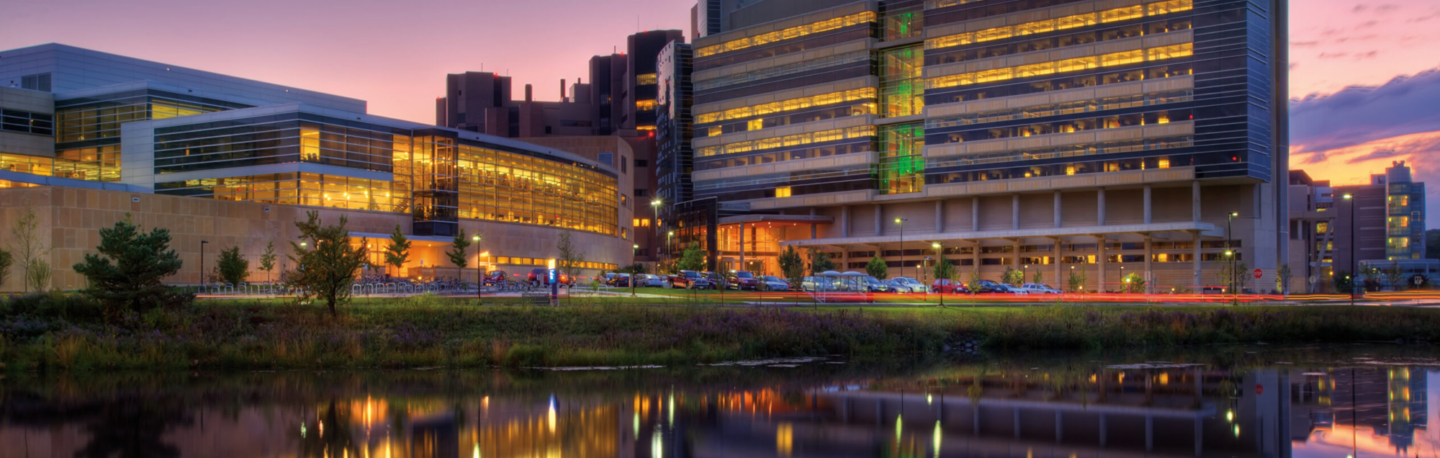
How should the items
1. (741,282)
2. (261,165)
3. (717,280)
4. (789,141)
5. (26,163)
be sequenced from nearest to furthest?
1. (717,280)
2. (741,282)
3. (261,165)
4. (26,163)
5. (789,141)

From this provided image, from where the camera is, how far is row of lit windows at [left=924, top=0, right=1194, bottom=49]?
342 feet

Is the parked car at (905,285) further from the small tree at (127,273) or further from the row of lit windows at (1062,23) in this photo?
the small tree at (127,273)

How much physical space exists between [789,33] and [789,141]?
15.2 metres

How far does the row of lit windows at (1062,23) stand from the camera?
104188 mm

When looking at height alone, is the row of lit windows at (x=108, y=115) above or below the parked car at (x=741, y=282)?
above

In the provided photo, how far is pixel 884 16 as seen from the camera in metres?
130

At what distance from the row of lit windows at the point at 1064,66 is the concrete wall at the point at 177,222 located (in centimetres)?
6064

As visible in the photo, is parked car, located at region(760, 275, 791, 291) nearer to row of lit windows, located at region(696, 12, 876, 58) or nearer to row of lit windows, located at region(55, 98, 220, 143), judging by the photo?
row of lit windows, located at region(696, 12, 876, 58)

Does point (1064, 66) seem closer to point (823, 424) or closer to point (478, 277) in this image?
point (478, 277)

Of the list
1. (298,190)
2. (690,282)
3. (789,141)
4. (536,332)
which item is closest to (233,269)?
(298,190)

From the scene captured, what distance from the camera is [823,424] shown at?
21406 mm

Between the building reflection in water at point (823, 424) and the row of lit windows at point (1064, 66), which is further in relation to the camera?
the row of lit windows at point (1064, 66)

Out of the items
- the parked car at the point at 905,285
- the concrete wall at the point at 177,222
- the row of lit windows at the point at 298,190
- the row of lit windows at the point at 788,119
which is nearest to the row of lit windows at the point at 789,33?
the row of lit windows at the point at 788,119

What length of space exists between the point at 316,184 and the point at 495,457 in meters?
80.0
